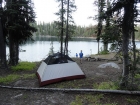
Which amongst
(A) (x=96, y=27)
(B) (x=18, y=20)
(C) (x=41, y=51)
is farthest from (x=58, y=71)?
(C) (x=41, y=51)

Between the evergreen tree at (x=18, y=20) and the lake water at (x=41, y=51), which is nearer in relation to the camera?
the evergreen tree at (x=18, y=20)

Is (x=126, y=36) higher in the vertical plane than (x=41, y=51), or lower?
higher

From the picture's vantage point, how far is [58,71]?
7.66 m

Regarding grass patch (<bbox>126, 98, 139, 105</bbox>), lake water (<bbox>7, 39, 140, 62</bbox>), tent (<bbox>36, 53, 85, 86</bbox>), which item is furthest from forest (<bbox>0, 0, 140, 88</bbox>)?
lake water (<bbox>7, 39, 140, 62</bbox>)

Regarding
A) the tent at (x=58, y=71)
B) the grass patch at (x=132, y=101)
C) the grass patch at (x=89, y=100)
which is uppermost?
the tent at (x=58, y=71)

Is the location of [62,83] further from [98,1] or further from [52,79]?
[98,1]

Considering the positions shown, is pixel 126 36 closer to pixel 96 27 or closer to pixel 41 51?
pixel 96 27

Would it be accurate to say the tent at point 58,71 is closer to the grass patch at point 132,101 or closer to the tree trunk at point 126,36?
the tree trunk at point 126,36

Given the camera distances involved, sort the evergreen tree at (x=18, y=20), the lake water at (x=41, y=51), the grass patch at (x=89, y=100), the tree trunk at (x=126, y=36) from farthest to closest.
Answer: the lake water at (x=41, y=51), the evergreen tree at (x=18, y=20), the tree trunk at (x=126, y=36), the grass patch at (x=89, y=100)

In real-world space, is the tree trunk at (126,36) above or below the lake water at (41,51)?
above

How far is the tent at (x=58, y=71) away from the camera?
24.2 feet

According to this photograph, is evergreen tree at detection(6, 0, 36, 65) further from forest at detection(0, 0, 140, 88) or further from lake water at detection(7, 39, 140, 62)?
lake water at detection(7, 39, 140, 62)

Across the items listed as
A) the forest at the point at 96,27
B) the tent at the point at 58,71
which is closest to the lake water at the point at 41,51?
the forest at the point at 96,27

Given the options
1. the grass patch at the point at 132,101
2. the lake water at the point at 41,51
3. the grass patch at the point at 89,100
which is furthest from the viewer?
the lake water at the point at 41,51
